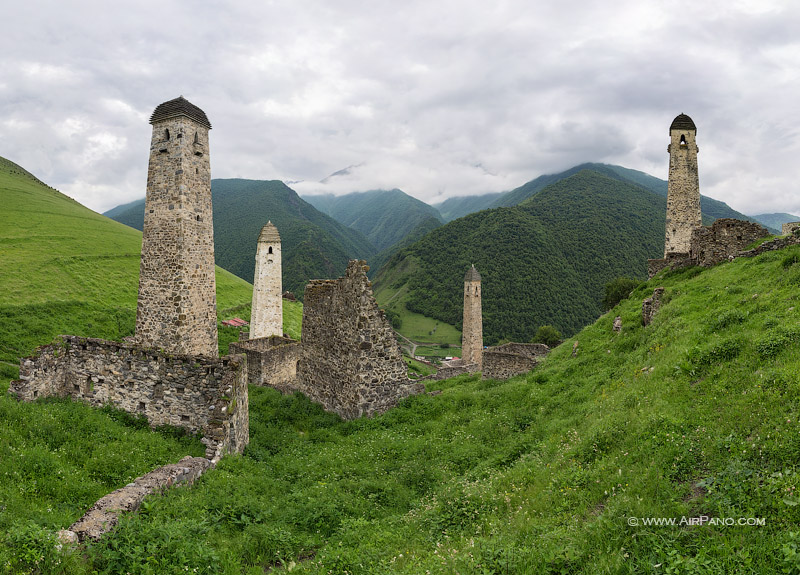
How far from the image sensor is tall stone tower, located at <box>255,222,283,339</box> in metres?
26.1

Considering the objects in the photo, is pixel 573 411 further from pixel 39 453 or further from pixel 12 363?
pixel 12 363

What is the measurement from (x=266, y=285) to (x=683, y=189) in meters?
27.3

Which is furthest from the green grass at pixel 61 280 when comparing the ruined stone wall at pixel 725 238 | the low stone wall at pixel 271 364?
the ruined stone wall at pixel 725 238

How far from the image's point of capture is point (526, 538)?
201 inches

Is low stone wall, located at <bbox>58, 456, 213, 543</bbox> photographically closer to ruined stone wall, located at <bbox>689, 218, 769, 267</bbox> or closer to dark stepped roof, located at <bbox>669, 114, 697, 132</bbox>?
ruined stone wall, located at <bbox>689, 218, 769, 267</bbox>

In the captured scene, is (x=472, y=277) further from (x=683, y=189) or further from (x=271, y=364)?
(x=271, y=364)

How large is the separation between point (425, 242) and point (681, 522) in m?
145

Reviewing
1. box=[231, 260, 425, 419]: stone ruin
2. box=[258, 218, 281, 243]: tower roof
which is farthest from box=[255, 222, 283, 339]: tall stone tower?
box=[231, 260, 425, 419]: stone ruin

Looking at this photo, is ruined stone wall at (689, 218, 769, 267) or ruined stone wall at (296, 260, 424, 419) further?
ruined stone wall at (689, 218, 769, 267)

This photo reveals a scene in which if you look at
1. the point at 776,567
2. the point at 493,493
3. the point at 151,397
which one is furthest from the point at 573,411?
the point at 151,397

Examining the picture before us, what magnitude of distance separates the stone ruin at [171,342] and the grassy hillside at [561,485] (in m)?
1.90

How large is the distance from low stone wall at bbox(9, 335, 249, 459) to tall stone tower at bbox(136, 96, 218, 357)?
116 inches

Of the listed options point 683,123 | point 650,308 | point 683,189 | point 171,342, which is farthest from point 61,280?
point 683,123

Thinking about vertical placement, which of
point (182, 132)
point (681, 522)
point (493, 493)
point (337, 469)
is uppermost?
point (182, 132)
